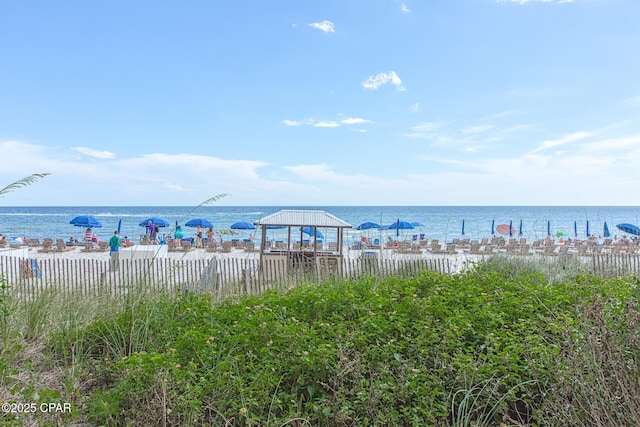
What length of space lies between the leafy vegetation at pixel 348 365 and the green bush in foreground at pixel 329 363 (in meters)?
0.01

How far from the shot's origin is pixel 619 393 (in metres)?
2.34

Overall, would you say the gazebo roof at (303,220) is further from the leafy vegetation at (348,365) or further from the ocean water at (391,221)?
the leafy vegetation at (348,365)

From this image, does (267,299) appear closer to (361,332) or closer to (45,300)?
(361,332)

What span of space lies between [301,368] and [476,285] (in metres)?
2.90

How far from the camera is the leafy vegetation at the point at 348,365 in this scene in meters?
2.42

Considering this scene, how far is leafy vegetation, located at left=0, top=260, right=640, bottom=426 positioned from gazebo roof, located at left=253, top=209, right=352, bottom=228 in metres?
8.55

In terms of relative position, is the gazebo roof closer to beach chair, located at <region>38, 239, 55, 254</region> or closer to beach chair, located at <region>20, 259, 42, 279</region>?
beach chair, located at <region>20, 259, 42, 279</region>

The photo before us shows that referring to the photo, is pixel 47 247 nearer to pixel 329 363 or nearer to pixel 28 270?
pixel 28 270

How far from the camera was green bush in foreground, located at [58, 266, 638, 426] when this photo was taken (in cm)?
249

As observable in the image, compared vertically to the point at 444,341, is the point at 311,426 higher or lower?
lower

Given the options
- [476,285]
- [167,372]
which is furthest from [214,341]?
[476,285]

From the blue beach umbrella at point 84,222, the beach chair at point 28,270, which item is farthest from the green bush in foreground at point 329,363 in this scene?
the blue beach umbrella at point 84,222

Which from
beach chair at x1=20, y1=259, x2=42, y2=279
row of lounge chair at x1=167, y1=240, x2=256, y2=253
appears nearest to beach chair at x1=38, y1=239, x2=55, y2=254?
row of lounge chair at x1=167, y1=240, x2=256, y2=253

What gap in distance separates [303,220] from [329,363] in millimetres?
10325
